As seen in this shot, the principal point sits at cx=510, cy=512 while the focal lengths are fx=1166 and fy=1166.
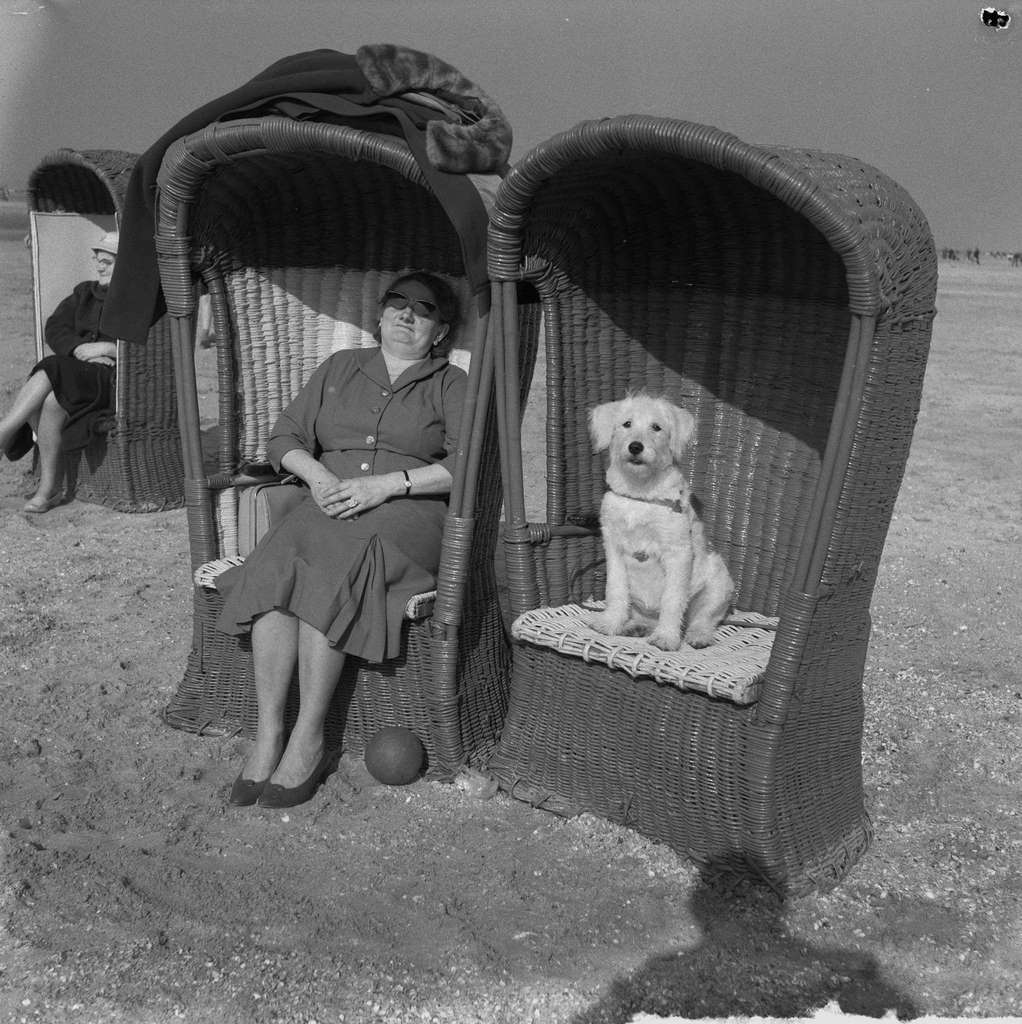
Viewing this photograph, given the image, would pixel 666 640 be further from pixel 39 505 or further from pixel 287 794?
pixel 39 505

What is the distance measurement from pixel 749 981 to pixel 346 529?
2079 millimetres

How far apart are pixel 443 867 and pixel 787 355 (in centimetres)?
230

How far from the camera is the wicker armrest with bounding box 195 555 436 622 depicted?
4.25 m

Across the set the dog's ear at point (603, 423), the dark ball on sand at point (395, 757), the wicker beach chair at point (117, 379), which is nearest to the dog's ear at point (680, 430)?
the dog's ear at point (603, 423)

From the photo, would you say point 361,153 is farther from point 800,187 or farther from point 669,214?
point 800,187

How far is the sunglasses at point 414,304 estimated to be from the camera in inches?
182

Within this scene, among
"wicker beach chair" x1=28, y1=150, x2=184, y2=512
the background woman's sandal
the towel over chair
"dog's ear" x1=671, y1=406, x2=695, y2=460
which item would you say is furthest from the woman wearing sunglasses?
the background woman's sandal

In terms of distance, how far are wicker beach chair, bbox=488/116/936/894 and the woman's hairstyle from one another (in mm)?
551

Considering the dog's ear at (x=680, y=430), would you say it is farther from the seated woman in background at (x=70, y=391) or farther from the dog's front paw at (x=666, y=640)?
the seated woman in background at (x=70, y=391)

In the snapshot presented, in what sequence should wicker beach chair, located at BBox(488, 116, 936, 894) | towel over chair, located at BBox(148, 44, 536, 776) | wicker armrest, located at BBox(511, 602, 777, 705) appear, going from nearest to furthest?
wicker beach chair, located at BBox(488, 116, 936, 894)
wicker armrest, located at BBox(511, 602, 777, 705)
towel over chair, located at BBox(148, 44, 536, 776)

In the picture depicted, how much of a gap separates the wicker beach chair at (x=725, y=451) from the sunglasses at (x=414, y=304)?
555 mm

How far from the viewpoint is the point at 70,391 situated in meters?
7.56

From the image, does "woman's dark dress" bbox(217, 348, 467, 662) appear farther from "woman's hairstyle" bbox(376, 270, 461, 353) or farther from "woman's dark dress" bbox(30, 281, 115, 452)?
"woman's dark dress" bbox(30, 281, 115, 452)

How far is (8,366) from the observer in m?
11.5
